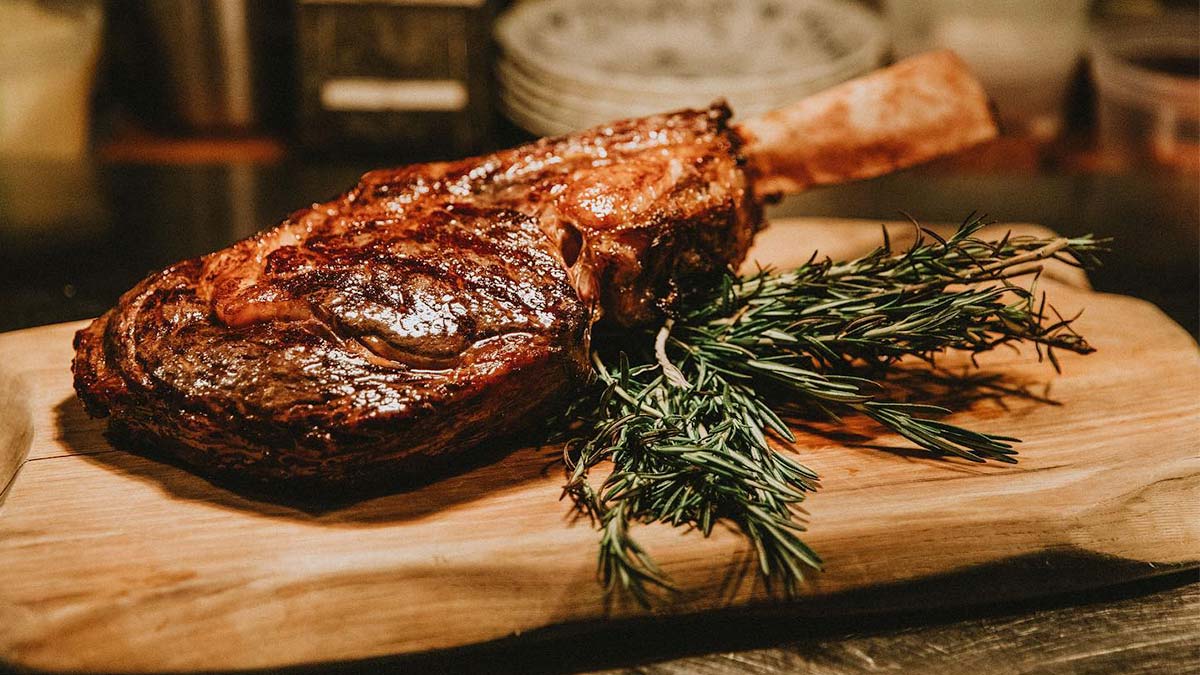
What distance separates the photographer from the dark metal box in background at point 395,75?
4.34 m

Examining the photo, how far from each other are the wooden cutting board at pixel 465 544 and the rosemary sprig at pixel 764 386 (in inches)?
2.2

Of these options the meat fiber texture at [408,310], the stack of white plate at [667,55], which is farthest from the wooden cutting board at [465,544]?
the stack of white plate at [667,55]

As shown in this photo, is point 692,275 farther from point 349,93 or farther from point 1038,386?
point 349,93

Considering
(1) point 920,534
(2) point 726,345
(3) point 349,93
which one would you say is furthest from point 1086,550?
(3) point 349,93

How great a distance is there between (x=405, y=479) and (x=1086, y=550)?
1.29 metres

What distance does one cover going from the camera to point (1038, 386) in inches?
96.2

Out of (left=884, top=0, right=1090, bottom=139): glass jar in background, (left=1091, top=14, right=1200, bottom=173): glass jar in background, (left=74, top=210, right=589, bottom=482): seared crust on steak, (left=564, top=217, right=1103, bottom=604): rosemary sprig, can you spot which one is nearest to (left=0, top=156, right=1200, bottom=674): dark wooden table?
(left=564, top=217, right=1103, bottom=604): rosemary sprig

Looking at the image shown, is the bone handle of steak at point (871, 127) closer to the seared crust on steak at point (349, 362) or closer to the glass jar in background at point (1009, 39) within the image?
the seared crust on steak at point (349, 362)

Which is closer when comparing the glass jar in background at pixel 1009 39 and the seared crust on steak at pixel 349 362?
the seared crust on steak at pixel 349 362

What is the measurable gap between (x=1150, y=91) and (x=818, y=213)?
1.57m

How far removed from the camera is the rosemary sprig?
1892 mm

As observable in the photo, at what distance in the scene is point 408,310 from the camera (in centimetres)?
198

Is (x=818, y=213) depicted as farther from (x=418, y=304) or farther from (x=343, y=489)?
(x=343, y=489)

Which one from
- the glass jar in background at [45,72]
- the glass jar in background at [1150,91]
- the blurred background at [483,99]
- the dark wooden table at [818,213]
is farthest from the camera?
the glass jar in background at [1150,91]
